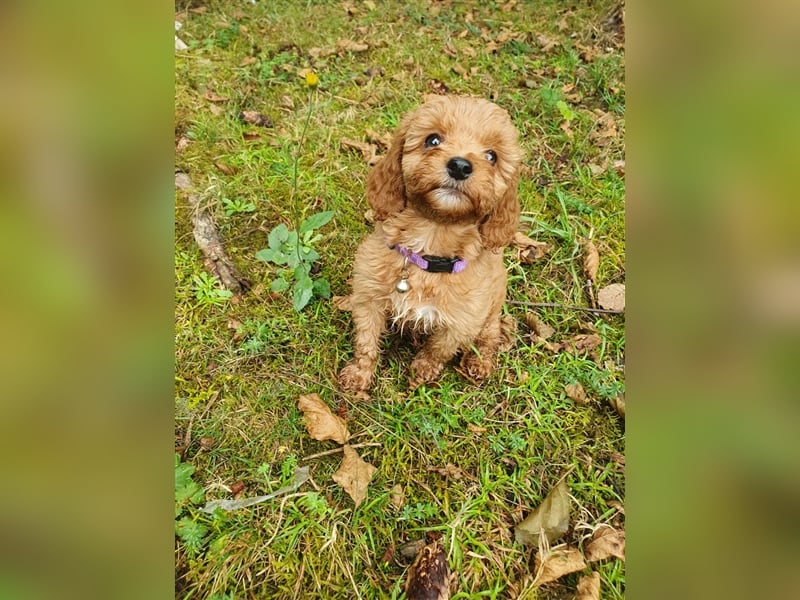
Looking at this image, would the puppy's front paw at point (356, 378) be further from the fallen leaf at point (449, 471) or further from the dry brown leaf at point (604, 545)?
the dry brown leaf at point (604, 545)

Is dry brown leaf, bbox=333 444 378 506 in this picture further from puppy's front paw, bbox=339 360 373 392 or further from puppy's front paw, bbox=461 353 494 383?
puppy's front paw, bbox=461 353 494 383

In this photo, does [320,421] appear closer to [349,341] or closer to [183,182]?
[349,341]

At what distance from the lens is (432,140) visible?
2.88 meters

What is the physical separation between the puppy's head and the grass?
3.85ft

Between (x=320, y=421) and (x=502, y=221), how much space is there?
66.8 inches

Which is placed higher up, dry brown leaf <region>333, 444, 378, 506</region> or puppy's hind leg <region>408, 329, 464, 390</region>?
puppy's hind leg <region>408, 329, 464, 390</region>

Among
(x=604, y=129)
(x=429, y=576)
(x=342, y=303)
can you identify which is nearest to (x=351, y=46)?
(x=604, y=129)

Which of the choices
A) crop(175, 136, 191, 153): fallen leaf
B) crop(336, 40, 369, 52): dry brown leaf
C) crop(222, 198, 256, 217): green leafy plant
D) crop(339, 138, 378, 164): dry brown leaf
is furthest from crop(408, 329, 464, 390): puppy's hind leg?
crop(336, 40, 369, 52): dry brown leaf

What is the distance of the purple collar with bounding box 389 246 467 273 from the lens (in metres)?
3.03

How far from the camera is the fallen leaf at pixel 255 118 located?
4.88 meters
